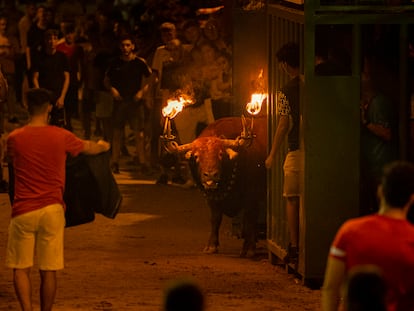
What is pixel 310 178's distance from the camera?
35.1ft

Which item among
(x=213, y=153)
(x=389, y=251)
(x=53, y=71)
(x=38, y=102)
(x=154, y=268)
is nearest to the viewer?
(x=389, y=251)

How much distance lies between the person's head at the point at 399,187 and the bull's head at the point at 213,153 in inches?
253

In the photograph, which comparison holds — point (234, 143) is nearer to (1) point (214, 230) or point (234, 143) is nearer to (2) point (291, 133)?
(1) point (214, 230)

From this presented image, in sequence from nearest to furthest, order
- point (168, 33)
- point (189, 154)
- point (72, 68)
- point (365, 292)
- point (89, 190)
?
point (365, 292) → point (89, 190) → point (189, 154) → point (168, 33) → point (72, 68)

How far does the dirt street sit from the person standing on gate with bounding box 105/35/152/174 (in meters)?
3.04

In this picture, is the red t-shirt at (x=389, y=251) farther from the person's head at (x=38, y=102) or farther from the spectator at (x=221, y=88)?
the spectator at (x=221, y=88)

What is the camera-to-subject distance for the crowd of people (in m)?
17.1

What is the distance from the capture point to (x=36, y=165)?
8.87m

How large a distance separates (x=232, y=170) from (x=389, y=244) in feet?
22.0

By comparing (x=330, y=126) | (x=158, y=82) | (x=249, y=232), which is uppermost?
(x=158, y=82)

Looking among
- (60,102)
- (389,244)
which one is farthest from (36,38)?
(389,244)

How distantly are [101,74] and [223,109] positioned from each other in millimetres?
4250

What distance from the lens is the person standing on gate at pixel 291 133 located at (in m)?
11.1

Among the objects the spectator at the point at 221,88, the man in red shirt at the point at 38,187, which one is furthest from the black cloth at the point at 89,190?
the spectator at the point at 221,88
